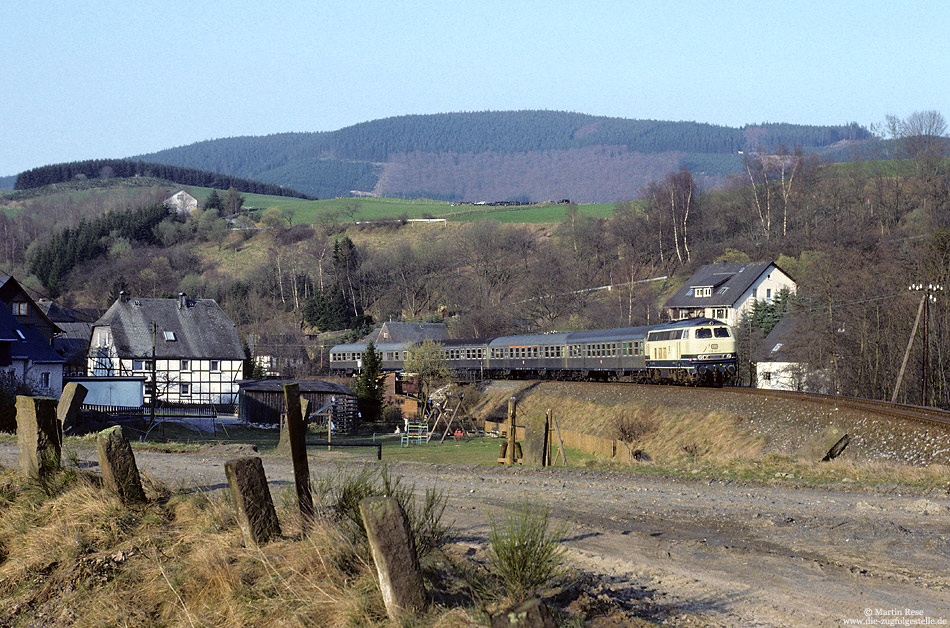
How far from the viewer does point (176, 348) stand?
65125 mm

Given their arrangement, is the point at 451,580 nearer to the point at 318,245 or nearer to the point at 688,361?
the point at 688,361

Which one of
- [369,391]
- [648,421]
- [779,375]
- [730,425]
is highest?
[730,425]

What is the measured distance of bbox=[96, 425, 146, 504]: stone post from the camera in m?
12.7

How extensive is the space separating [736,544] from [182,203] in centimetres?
17539

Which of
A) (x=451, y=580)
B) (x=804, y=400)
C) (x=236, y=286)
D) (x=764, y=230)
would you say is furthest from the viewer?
(x=236, y=286)

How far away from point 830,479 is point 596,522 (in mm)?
6384

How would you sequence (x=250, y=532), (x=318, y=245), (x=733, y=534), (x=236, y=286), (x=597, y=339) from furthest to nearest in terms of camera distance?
(x=318, y=245) → (x=236, y=286) → (x=597, y=339) → (x=733, y=534) → (x=250, y=532)

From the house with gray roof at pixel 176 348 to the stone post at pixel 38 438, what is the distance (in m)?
50.1

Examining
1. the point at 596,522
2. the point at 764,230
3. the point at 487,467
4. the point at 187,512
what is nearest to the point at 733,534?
the point at 596,522

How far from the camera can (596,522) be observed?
1257 centimetres

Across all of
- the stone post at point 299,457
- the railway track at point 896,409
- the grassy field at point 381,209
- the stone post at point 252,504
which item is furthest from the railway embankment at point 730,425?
the grassy field at point 381,209

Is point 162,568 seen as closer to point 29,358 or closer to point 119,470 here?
point 119,470

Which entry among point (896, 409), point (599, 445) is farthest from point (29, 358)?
point (896, 409)

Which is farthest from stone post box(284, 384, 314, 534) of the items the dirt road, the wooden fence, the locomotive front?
the locomotive front
